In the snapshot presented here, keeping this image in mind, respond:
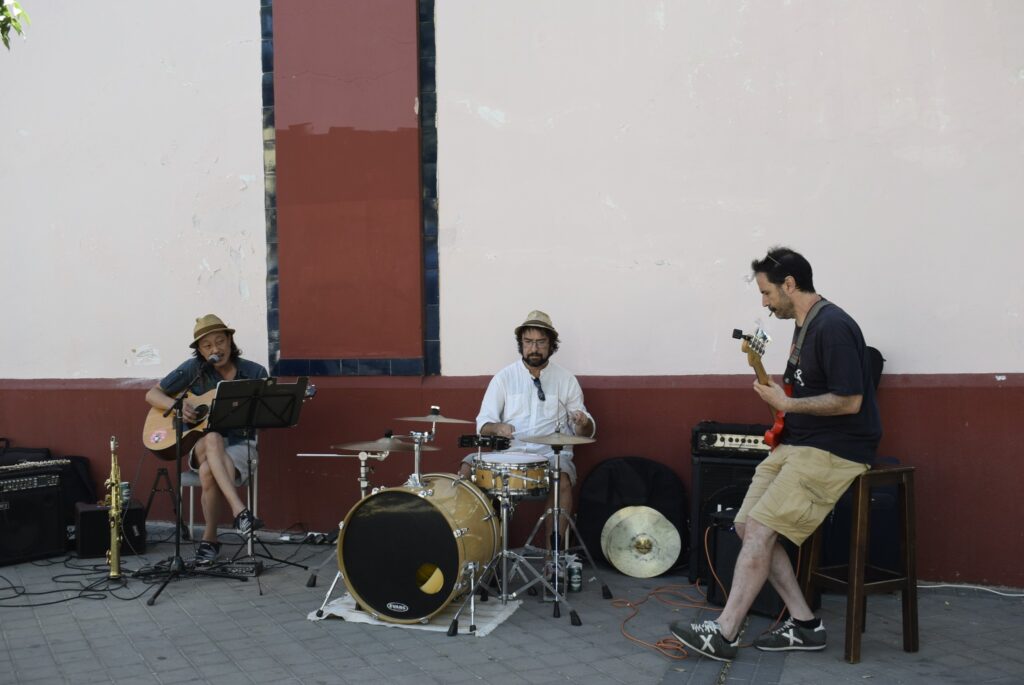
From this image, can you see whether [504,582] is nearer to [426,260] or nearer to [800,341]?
[800,341]

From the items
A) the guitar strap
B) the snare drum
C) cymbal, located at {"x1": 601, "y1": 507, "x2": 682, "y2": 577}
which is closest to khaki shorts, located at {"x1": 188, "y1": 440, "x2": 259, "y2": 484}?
the snare drum

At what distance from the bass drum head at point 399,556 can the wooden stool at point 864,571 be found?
70.7 inches

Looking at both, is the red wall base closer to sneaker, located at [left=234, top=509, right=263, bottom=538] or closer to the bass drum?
sneaker, located at [left=234, top=509, right=263, bottom=538]

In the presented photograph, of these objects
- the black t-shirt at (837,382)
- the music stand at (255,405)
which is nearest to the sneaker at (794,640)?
the black t-shirt at (837,382)

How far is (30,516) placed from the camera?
300 inches

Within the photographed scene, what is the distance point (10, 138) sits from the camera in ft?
30.1

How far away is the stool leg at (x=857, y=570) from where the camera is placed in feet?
16.5

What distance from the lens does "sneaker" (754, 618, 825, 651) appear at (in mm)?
5230

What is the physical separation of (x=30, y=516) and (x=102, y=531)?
1.64 ft

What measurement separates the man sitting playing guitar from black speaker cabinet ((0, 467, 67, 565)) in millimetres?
954

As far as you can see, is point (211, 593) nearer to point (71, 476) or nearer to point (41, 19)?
point (71, 476)

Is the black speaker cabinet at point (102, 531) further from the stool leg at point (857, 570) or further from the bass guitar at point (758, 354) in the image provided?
the stool leg at point (857, 570)

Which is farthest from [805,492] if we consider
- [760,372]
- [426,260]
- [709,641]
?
[426,260]

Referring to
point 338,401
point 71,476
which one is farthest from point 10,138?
point 338,401
